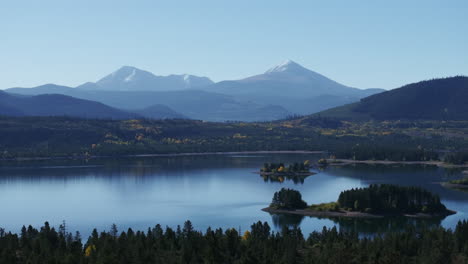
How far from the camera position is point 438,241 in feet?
311

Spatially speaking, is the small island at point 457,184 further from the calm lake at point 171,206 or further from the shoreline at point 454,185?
the calm lake at point 171,206

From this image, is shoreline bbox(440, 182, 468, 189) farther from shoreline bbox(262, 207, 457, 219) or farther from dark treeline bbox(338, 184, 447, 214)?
shoreline bbox(262, 207, 457, 219)

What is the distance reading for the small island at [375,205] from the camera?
462ft

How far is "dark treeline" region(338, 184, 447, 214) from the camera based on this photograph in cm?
14162

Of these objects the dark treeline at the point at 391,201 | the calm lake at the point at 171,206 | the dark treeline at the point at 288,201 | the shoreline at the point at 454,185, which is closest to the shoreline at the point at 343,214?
the dark treeline at the point at 391,201

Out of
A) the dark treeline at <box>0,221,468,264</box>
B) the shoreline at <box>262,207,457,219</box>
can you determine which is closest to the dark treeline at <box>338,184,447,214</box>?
the shoreline at <box>262,207,457,219</box>

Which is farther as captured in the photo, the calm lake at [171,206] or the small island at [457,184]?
the small island at [457,184]

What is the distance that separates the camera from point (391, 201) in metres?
144

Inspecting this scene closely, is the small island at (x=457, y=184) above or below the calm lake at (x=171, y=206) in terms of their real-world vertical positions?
above

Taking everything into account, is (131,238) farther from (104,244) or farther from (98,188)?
(98,188)

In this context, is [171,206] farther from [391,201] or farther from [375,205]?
[391,201]

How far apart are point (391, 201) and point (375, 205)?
139 inches

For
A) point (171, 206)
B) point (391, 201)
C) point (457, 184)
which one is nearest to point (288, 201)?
point (391, 201)

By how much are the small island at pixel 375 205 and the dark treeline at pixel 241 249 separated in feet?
124
